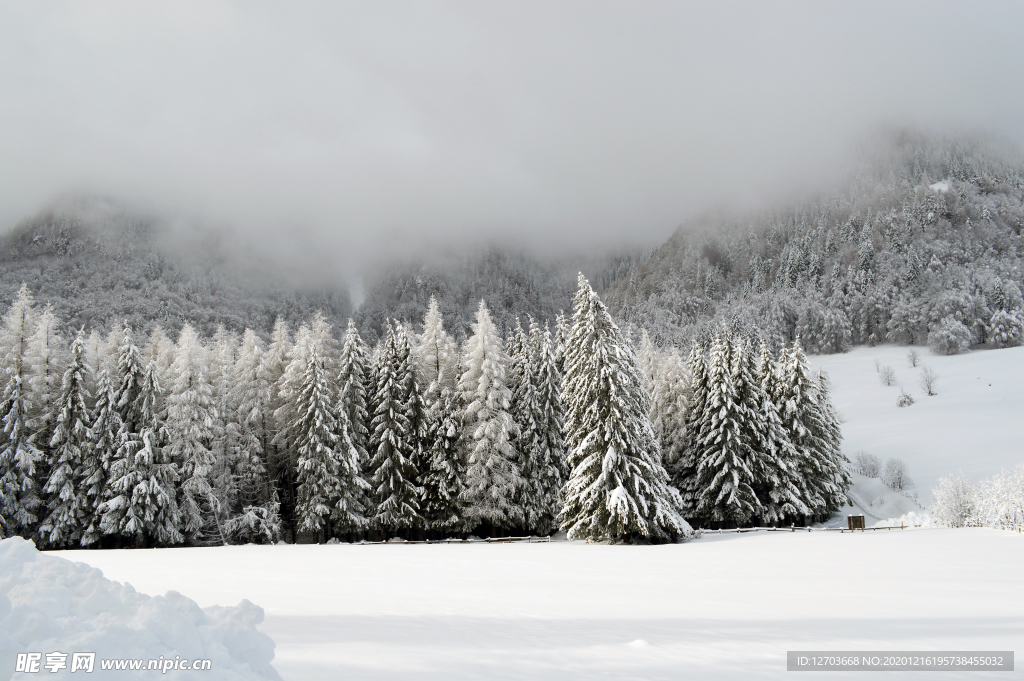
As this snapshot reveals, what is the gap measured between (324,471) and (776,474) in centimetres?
2998

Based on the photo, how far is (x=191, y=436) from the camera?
33969 mm

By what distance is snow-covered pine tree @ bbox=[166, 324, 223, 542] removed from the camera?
3353 centimetres

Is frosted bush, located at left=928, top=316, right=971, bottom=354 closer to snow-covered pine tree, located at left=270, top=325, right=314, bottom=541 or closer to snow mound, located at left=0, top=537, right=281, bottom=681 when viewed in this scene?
snow-covered pine tree, located at left=270, top=325, right=314, bottom=541

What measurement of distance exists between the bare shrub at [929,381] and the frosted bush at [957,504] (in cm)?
5937

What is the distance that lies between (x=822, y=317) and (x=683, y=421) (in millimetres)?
89116

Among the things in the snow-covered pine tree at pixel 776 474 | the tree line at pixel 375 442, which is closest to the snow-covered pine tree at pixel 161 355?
the tree line at pixel 375 442

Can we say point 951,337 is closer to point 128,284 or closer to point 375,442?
point 375,442

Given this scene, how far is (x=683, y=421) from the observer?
139ft

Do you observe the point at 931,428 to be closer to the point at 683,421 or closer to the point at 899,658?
the point at 683,421

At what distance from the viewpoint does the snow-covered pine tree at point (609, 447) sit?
27.7 m

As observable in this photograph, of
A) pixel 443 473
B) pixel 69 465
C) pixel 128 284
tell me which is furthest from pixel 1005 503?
pixel 128 284

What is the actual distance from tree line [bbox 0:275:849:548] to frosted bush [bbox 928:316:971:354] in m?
77.4

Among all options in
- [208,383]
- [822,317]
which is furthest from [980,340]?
[208,383]

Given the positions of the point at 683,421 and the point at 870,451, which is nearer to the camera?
the point at 683,421
